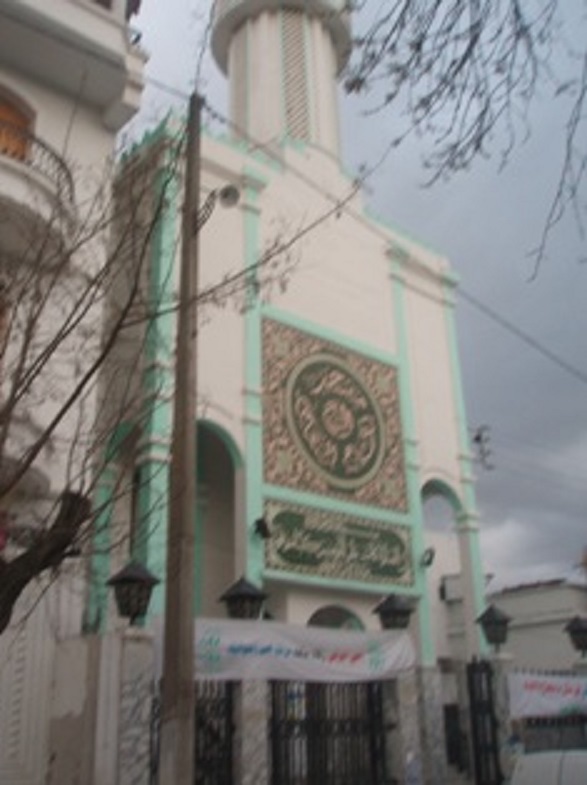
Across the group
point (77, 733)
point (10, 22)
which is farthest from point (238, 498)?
point (10, 22)

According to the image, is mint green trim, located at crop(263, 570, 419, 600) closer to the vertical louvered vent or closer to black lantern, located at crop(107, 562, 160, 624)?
black lantern, located at crop(107, 562, 160, 624)

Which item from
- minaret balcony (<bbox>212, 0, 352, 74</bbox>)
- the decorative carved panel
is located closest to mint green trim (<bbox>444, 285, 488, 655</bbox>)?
the decorative carved panel

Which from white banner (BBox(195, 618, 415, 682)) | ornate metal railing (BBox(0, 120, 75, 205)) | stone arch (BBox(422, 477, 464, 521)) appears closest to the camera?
white banner (BBox(195, 618, 415, 682))

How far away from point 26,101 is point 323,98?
984 centimetres

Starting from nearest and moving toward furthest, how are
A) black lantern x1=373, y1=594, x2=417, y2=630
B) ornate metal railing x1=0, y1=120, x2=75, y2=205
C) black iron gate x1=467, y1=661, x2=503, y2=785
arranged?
1. ornate metal railing x1=0, y1=120, x2=75, y2=205
2. black lantern x1=373, y1=594, x2=417, y2=630
3. black iron gate x1=467, y1=661, x2=503, y2=785

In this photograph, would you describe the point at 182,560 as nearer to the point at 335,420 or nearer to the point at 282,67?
the point at 335,420

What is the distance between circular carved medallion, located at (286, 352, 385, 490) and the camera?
16859 mm

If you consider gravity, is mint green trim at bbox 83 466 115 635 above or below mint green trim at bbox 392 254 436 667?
below

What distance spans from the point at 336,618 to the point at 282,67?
1258 centimetres

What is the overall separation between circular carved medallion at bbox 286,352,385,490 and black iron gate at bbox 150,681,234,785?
632cm

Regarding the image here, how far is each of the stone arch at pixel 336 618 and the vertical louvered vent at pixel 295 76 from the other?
10.4 meters

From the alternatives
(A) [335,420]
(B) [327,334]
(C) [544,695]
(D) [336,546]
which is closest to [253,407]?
(A) [335,420]

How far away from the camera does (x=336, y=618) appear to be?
17641 millimetres

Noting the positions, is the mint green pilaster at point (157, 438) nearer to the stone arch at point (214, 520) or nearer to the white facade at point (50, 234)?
the white facade at point (50, 234)
